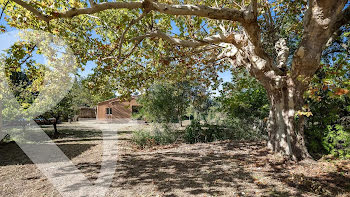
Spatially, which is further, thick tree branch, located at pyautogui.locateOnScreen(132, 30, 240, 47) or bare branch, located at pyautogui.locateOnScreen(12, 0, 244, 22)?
thick tree branch, located at pyautogui.locateOnScreen(132, 30, 240, 47)

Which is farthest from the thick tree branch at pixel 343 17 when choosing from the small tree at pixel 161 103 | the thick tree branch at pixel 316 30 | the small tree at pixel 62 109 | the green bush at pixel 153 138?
the small tree at pixel 62 109

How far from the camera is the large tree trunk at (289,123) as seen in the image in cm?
512

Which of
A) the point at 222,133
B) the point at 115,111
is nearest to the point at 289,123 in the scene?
the point at 222,133

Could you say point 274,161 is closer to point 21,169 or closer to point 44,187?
point 44,187

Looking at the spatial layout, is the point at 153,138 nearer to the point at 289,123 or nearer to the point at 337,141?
the point at 289,123

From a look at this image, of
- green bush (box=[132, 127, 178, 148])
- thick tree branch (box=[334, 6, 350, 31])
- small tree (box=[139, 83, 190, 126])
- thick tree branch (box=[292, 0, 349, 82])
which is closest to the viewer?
thick tree branch (box=[292, 0, 349, 82])

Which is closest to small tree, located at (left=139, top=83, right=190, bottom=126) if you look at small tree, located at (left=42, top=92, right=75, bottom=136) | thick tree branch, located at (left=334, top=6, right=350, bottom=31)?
small tree, located at (left=42, top=92, right=75, bottom=136)

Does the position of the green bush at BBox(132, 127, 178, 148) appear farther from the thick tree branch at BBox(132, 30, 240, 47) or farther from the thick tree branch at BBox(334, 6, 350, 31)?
the thick tree branch at BBox(334, 6, 350, 31)

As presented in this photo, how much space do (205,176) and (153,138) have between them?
5.04 m

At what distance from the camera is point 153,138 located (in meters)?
8.95

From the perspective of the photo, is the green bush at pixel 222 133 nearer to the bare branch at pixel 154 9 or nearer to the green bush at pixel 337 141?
the green bush at pixel 337 141

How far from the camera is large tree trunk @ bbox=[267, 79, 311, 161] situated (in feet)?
16.8

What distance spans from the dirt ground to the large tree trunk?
39cm

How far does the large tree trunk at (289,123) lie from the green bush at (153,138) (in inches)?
198
